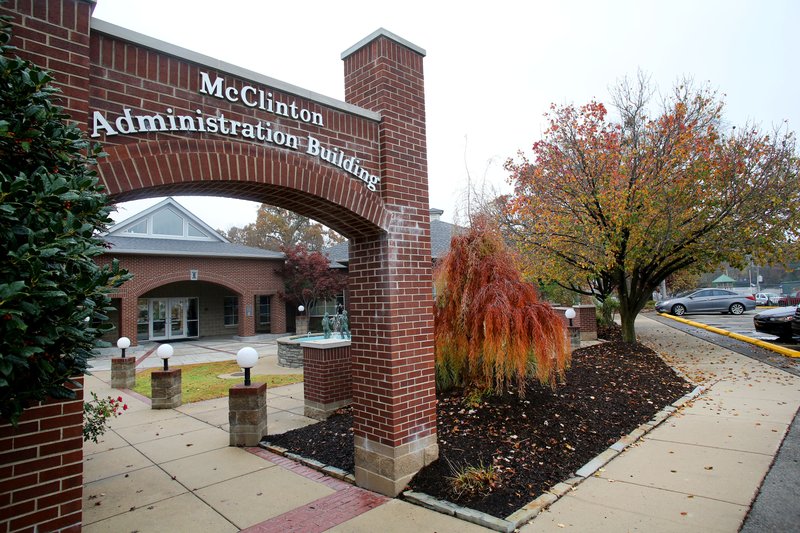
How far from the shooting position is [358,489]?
5.04 meters

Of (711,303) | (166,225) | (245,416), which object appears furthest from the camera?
(711,303)

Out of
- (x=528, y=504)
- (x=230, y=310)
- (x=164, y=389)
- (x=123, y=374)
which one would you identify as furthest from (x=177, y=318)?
(x=528, y=504)

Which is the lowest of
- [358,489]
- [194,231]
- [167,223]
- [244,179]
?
[358,489]

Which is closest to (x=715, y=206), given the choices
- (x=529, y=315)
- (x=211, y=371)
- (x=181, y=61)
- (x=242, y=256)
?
(x=529, y=315)

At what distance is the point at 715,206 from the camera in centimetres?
1112

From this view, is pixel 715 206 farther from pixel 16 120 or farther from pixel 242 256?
pixel 242 256

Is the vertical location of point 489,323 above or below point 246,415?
above

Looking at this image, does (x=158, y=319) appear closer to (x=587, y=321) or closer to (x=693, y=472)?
(x=587, y=321)

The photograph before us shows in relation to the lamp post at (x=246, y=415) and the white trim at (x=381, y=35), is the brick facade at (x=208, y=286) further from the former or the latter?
the white trim at (x=381, y=35)

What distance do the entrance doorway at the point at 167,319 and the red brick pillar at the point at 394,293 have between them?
21.9 metres

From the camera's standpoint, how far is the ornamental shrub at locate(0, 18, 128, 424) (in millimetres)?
1993

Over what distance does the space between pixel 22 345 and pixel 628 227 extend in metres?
12.2

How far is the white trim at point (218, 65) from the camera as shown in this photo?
350 centimetres

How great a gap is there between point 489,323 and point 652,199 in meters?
7.30
